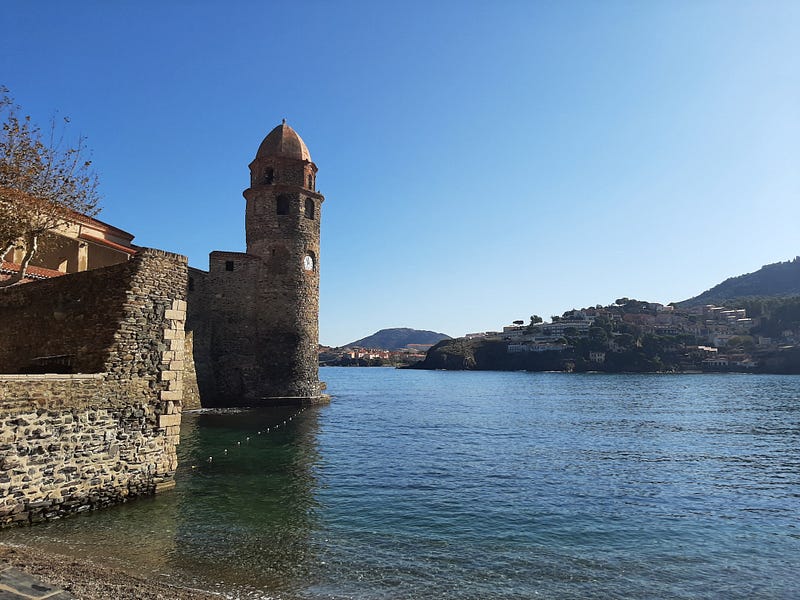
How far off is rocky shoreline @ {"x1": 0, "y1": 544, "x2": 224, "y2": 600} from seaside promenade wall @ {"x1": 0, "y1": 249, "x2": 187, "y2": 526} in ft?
6.64

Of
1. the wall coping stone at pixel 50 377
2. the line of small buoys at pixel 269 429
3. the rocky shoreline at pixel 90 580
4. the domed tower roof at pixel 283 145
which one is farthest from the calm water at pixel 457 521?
the domed tower roof at pixel 283 145

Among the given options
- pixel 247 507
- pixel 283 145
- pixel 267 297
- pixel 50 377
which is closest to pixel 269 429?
pixel 267 297

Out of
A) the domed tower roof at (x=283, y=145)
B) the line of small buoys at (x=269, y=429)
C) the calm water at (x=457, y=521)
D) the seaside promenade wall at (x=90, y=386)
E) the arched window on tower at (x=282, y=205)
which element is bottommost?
the calm water at (x=457, y=521)

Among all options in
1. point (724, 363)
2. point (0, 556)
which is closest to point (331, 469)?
point (0, 556)

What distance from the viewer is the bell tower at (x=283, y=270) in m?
32.2

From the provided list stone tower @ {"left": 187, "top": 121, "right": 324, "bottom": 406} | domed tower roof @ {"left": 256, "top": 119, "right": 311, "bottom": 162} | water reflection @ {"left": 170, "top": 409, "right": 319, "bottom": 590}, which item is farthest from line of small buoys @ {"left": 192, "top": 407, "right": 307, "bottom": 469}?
domed tower roof @ {"left": 256, "top": 119, "right": 311, "bottom": 162}

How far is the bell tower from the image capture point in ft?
106

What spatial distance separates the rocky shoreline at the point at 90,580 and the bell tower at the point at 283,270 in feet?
79.9

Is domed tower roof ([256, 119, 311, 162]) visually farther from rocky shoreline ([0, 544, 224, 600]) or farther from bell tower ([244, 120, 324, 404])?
rocky shoreline ([0, 544, 224, 600])

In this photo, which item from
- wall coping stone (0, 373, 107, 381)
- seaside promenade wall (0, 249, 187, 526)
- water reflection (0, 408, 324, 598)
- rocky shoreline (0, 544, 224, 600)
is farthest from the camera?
seaside promenade wall (0, 249, 187, 526)

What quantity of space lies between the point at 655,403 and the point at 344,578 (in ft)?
145

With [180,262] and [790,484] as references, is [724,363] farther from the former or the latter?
[180,262]

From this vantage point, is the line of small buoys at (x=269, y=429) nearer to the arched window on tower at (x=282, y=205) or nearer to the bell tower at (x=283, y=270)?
the bell tower at (x=283, y=270)

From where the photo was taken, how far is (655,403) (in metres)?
45.7
